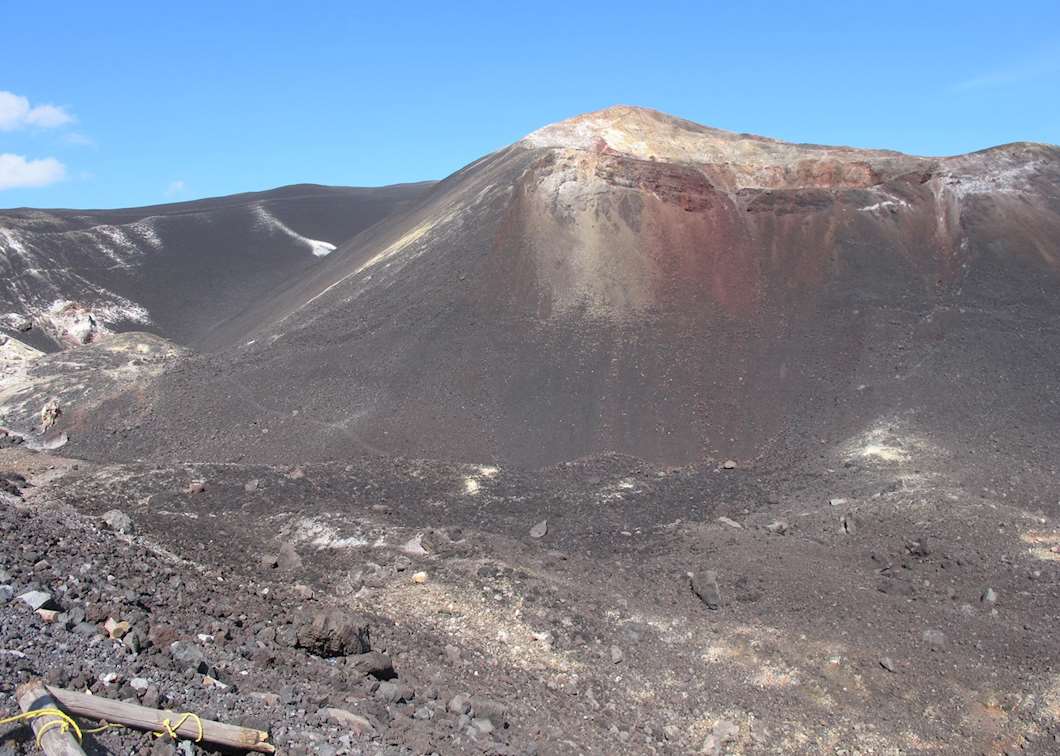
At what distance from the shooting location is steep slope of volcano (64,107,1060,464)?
52.1 feet

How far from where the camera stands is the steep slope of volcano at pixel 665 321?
15.9m

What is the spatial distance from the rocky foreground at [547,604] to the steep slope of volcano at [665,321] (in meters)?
1.29

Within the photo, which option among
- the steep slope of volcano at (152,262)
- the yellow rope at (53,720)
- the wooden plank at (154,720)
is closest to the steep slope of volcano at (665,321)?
the steep slope of volcano at (152,262)

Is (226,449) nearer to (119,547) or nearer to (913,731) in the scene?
(119,547)

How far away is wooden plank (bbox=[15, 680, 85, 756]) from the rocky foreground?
0.13 m

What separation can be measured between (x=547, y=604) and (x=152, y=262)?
88.5 ft

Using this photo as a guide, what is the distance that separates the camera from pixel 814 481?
46.5 feet

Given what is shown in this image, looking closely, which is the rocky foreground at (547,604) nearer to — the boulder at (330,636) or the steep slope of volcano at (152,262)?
the boulder at (330,636)

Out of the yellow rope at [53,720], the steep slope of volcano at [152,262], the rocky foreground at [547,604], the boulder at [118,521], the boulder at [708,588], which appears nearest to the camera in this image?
the yellow rope at [53,720]

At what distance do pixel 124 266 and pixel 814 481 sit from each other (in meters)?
→ 26.2

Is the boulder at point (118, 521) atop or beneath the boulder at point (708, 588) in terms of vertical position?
atop

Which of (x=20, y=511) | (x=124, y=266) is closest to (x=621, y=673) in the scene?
(x=20, y=511)

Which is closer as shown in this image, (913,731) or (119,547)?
(913,731)

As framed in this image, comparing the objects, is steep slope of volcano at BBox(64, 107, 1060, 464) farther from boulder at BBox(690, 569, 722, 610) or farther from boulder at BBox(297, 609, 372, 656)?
boulder at BBox(297, 609, 372, 656)
